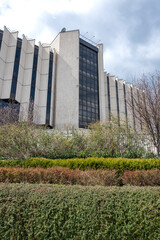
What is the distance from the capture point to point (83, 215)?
8.76 feet

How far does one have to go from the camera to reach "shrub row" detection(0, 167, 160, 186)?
14.6ft

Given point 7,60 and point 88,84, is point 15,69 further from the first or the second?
point 88,84

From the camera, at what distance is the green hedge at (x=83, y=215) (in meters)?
2.57

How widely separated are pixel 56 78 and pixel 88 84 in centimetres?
644

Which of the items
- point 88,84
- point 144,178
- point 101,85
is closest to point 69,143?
point 144,178

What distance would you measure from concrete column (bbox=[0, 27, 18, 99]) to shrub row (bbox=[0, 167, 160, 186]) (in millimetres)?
23250

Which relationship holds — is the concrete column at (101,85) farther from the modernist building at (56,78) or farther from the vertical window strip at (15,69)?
the vertical window strip at (15,69)

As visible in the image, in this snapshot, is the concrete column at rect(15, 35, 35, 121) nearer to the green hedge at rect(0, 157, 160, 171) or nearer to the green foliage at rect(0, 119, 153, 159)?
the green foliage at rect(0, 119, 153, 159)

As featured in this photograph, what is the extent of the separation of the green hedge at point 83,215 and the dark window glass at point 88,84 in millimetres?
27598

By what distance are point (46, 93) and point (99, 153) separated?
23.4m

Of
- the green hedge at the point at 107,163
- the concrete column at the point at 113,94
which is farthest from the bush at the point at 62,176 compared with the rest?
the concrete column at the point at 113,94

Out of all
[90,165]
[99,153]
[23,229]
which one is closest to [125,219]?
[23,229]

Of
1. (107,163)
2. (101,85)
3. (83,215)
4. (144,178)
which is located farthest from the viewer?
(101,85)

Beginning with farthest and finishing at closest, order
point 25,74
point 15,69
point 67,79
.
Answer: point 67,79 < point 25,74 < point 15,69
